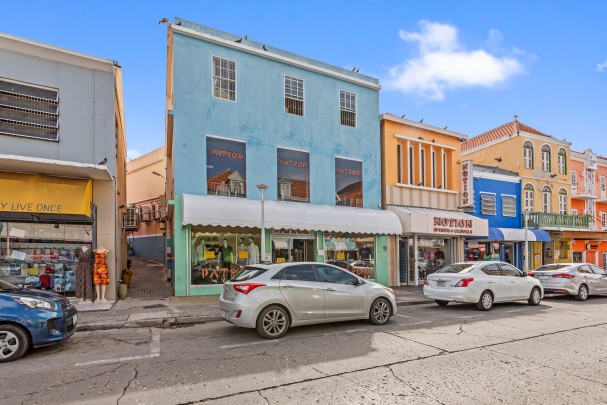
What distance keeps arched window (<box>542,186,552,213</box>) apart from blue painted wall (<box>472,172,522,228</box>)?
2915 mm

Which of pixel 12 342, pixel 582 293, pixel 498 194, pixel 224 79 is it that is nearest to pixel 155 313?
pixel 12 342

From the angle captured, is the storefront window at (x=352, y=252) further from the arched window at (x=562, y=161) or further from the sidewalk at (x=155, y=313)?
the arched window at (x=562, y=161)

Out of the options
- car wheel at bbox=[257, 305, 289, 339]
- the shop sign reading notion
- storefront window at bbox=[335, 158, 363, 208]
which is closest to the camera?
car wheel at bbox=[257, 305, 289, 339]

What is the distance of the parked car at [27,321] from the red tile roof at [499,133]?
27053mm

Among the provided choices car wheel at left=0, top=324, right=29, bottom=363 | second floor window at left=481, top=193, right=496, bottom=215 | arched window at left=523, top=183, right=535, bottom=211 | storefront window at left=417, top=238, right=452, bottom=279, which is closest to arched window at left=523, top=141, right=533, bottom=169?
arched window at left=523, top=183, right=535, bottom=211

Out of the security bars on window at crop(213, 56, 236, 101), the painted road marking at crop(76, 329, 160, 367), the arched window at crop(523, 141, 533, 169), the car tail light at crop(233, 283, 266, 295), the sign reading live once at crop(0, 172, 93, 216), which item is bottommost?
the painted road marking at crop(76, 329, 160, 367)

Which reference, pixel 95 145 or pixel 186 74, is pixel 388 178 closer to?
pixel 186 74

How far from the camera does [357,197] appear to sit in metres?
17.4

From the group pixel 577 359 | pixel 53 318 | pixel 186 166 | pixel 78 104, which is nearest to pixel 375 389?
pixel 577 359

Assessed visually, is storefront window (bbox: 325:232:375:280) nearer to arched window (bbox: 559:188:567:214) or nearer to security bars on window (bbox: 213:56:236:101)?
security bars on window (bbox: 213:56:236:101)

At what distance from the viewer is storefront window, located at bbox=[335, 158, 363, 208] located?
55.8 feet

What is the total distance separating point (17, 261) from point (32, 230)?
1.00 m

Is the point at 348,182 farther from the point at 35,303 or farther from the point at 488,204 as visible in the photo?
the point at 35,303

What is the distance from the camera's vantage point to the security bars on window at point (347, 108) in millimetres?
17453
